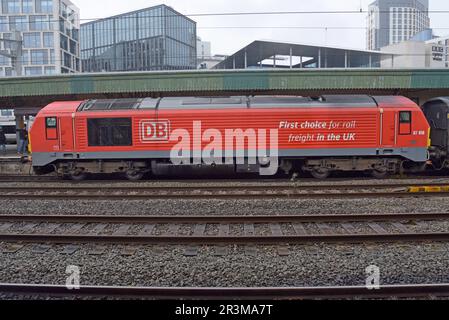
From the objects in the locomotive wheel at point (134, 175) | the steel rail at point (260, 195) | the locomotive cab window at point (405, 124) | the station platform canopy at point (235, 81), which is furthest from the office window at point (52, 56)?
the locomotive cab window at point (405, 124)

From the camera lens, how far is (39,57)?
74.6 m

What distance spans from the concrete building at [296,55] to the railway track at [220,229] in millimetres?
32248

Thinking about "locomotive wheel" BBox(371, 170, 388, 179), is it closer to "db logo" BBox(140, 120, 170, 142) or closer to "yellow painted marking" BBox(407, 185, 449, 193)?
"yellow painted marking" BBox(407, 185, 449, 193)

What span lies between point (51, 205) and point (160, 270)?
18.2ft

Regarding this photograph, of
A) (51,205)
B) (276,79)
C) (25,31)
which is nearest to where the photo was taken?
(51,205)

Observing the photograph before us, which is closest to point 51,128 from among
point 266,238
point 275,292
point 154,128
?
point 154,128

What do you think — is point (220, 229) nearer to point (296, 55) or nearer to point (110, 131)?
point (110, 131)

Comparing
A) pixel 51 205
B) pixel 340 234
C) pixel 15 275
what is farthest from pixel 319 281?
pixel 51 205

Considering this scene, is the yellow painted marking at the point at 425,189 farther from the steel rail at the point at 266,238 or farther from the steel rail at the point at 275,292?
the steel rail at the point at 275,292

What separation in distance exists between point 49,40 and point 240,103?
3015 inches

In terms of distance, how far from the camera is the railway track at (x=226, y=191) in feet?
31.2

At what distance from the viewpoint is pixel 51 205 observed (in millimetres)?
9086

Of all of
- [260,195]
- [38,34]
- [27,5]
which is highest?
[27,5]
